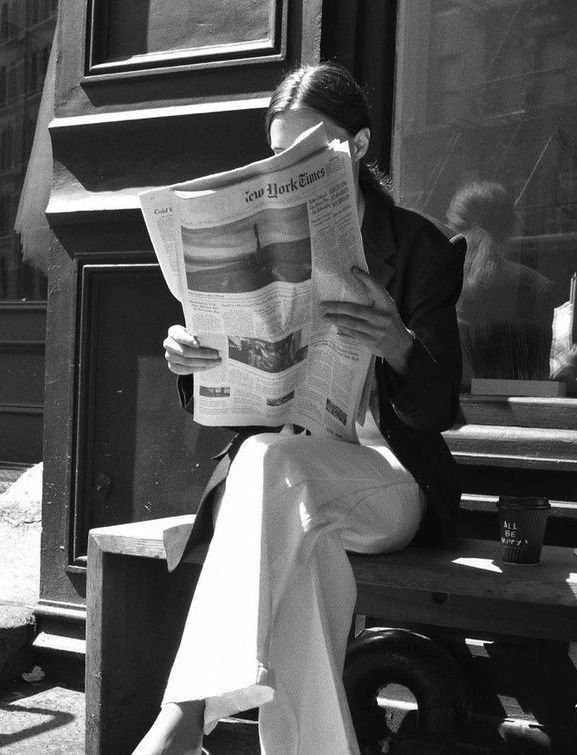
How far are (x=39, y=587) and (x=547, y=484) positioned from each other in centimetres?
175

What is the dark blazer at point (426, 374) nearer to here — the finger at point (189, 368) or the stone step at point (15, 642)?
the finger at point (189, 368)

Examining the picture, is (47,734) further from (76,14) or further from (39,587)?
(76,14)

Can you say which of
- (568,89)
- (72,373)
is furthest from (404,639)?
(568,89)

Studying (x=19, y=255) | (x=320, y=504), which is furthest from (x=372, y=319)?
(x=19, y=255)

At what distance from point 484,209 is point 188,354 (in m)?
1.27

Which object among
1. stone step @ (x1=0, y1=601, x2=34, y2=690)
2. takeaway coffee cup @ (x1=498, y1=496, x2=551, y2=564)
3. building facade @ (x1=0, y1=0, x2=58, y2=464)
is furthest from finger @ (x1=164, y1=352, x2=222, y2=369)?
building facade @ (x1=0, y1=0, x2=58, y2=464)

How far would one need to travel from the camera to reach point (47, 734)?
267 cm

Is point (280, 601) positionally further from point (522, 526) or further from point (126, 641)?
point (126, 641)

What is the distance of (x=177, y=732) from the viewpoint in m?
1.73

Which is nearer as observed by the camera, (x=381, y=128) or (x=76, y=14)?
(x=381, y=128)

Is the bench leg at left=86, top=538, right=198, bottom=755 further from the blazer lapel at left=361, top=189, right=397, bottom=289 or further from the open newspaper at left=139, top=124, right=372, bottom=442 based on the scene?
the blazer lapel at left=361, top=189, right=397, bottom=289

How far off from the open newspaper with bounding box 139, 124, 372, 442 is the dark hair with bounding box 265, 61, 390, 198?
35cm

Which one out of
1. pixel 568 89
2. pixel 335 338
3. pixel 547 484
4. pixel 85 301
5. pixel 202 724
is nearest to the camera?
pixel 202 724

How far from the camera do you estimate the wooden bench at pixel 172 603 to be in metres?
1.99
